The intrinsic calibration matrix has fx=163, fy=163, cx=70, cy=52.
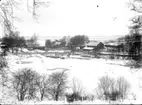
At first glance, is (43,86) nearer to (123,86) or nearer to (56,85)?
(56,85)

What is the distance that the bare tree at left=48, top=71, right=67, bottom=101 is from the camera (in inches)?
600

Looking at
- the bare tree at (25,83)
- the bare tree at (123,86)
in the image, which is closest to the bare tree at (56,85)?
the bare tree at (25,83)

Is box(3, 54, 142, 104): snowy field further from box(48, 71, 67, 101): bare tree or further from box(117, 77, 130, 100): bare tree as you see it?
box(48, 71, 67, 101): bare tree

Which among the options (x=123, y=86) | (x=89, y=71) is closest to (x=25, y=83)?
(x=123, y=86)

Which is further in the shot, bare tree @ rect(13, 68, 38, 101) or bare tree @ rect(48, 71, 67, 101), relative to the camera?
bare tree @ rect(48, 71, 67, 101)

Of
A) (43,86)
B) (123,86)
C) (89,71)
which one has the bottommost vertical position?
(43,86)

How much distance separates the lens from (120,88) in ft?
46.2

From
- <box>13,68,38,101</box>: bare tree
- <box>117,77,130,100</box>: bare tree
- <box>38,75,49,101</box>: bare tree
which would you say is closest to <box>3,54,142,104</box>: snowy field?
<box>117,77,130,100</box>: bare tree

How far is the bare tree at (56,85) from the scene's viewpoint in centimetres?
1524

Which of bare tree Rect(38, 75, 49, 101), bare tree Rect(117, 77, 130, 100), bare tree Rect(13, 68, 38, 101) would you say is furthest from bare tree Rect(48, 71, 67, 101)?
bare tree Rect(117, 77, 130, 100)

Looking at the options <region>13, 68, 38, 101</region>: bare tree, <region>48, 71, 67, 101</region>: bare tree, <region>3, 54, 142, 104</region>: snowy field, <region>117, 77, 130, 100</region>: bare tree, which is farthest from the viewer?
<region>48, 71, 67, 101</region>: bare tree

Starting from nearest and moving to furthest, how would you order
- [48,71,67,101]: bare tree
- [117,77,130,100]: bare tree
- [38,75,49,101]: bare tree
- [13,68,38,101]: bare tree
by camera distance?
[117,77,130,100]: bare tree
[13,68,38,101]: bare tree
[38,75,49,101]: bare tree
[48,71,67,101]: bare tree

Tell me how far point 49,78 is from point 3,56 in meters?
13.6

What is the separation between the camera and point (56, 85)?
16.4 metres
